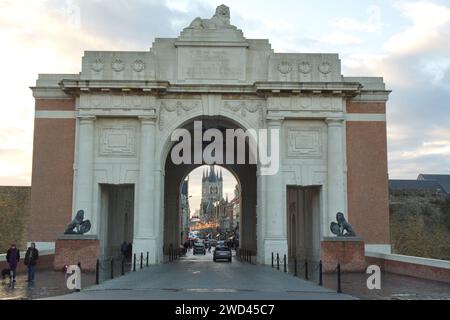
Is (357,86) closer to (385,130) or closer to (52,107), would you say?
(385,130)

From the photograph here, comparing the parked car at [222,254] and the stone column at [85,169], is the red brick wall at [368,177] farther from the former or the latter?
the stone column at [85,169]

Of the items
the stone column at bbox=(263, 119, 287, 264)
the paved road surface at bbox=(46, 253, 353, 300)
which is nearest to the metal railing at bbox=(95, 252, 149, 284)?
the paved road surface at bbox=(46, 253, 353, 300)

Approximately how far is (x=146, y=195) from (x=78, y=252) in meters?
8.46

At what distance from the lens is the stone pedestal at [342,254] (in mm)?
25891

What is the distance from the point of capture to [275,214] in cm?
3403

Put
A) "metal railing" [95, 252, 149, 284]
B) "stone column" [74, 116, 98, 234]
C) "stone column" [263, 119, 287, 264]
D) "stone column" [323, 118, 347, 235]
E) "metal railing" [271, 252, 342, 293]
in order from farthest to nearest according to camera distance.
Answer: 1. "stone column" [323, 118, 347, 235]
2. "stone column" [74, 116, 98, 234]
3. "stone column" [263, 119, 287, 264]
4. "metal railing" [95, 252, 149, 284]
5. "metal railing" [271, 252, 342, 293]

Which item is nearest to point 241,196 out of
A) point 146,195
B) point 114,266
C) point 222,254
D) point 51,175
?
point 222,254

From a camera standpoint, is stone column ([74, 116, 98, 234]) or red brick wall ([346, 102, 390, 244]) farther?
red brick wall ([346, 102, 390, 244])

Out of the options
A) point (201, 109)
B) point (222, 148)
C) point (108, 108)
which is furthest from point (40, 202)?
point (222, 148)

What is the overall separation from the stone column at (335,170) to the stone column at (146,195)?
1034 cm

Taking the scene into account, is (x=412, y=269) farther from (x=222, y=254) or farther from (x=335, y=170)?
Answer: (x=222, y=254)

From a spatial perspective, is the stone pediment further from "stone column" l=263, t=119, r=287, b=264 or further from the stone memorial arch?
"stone column" l=263, t=119, r=287, b=264

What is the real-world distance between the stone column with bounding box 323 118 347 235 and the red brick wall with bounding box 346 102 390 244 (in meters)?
0.94

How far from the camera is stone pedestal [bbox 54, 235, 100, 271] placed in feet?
85.6
